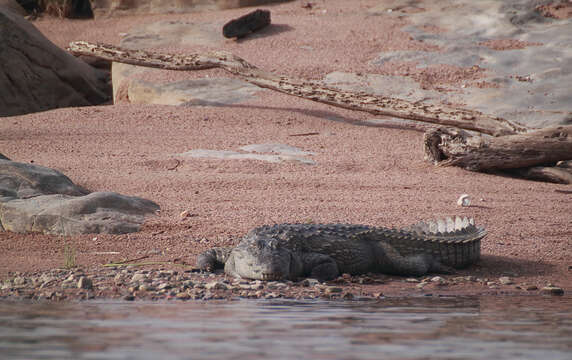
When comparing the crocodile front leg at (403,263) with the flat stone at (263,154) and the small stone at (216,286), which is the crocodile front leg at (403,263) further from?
the flat stone at (263,154)

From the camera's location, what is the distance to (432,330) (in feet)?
11.1

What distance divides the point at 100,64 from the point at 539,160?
1404cm

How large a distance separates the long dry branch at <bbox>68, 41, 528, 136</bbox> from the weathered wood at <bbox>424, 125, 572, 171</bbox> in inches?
35.7

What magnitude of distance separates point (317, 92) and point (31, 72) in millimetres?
6714

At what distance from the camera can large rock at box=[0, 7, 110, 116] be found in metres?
15.2

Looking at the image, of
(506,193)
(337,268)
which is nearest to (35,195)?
(337,268)

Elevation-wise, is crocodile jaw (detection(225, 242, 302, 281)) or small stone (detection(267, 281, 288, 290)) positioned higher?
crocodile jaw (detection(225, 242, 302, 281))

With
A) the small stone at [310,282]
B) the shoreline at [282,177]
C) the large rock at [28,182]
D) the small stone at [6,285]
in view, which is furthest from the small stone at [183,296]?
the large rock at [28,182]

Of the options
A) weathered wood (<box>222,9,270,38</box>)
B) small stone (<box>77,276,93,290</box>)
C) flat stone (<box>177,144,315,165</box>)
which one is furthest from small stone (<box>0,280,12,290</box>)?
weathered wood (<box>222,9,270,38</box>)

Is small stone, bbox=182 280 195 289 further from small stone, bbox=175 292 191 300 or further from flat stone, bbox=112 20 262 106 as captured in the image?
flat stone, bbox=112 20 262 106

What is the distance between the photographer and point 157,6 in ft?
78.1

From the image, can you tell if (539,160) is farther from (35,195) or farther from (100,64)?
(100,64)

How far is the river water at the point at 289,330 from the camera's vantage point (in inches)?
112

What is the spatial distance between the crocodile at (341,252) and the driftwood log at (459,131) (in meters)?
4.49
